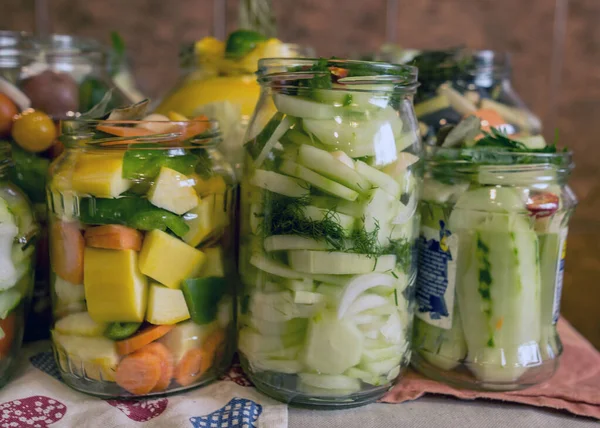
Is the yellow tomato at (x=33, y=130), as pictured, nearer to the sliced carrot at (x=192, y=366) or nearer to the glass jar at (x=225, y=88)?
the glass jar at (x=225, y=88)

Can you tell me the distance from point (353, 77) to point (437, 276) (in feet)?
0.86

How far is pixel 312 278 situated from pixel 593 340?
3.62 ft

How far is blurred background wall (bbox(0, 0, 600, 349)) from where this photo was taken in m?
1.23

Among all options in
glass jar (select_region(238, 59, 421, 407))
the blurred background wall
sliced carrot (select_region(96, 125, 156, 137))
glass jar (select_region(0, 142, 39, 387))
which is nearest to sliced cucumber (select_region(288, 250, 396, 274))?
glass jar (select_region(238, 59, 421, 407))

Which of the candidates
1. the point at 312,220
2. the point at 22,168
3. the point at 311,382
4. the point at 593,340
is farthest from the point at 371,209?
the point at 593,340

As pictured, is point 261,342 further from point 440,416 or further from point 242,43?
point 242,43

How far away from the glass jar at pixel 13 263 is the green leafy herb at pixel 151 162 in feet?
0.48

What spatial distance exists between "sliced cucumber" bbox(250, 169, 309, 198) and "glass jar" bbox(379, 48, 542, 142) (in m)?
0.31

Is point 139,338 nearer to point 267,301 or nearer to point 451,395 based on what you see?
point 267,301

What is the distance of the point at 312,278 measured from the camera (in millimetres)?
587

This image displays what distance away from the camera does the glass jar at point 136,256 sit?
582mm

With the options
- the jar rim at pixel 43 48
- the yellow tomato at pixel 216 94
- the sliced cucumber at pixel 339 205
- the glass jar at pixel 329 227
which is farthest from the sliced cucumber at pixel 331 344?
the jar rim at pixel 43 48

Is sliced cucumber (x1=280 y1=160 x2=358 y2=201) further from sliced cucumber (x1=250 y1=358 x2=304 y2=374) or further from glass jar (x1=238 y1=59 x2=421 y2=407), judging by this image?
sliced cucumber (x1=250 y1=358 x2=304 y2=374)

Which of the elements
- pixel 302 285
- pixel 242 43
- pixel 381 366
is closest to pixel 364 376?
pixel 381 366
